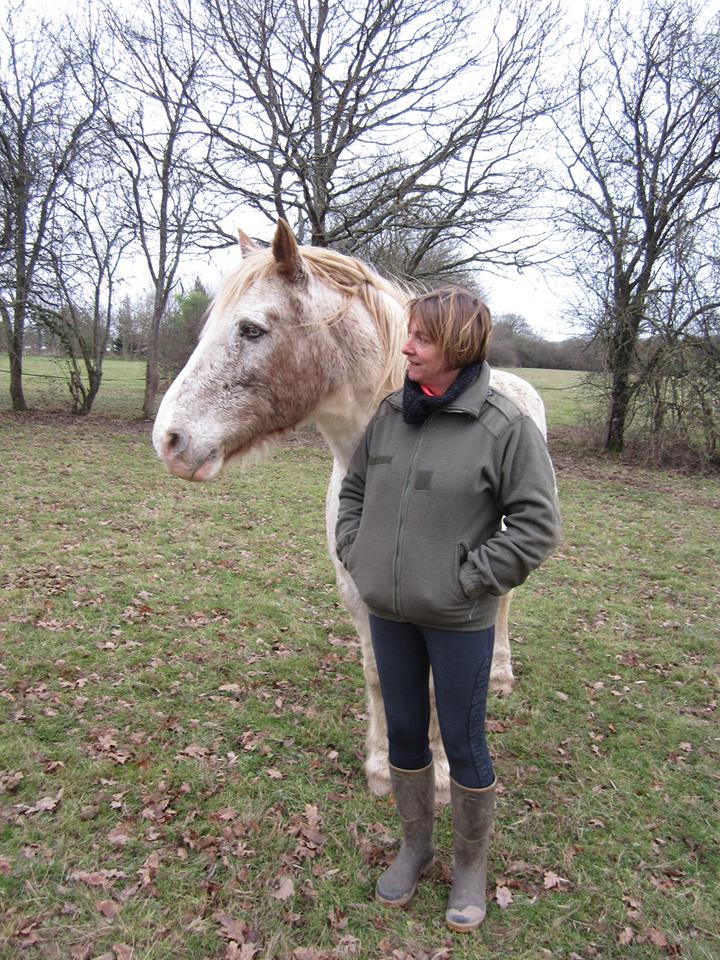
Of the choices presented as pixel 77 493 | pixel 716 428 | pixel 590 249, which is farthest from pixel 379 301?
pixel 590 249

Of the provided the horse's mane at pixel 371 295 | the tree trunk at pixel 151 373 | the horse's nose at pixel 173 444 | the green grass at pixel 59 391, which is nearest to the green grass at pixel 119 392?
the green grass at pixel 59 391

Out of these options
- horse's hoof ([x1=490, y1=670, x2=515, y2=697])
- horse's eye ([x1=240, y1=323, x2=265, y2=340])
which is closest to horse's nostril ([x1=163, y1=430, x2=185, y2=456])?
horse's eye ([x1=240, y1=323, x2=265, y2=340])

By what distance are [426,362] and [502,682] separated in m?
3.01

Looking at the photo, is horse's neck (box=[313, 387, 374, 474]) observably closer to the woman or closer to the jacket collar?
the woman

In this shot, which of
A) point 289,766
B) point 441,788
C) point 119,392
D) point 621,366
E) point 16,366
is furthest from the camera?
point 119,392

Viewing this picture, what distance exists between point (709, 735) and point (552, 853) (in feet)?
5.47

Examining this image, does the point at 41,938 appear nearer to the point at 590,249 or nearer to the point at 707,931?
the point at 707,931

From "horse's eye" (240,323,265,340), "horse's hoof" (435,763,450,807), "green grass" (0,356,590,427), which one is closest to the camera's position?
"horse's eye" (240,323,265,340)

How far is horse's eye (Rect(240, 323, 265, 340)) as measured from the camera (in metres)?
1.98

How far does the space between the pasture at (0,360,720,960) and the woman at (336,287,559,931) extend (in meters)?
0.98

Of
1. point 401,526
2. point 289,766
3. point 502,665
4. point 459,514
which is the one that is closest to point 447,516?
point 459,514

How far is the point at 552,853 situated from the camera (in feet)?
8.79

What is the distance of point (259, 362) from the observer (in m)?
1.98

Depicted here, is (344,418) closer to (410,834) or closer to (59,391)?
(410,834)
